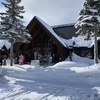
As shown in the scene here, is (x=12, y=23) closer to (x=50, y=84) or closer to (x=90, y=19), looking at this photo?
(x=90, y=19)

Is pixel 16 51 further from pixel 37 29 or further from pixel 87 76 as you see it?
pixel 87 76

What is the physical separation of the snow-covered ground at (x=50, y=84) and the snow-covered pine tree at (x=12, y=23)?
17.7 ft

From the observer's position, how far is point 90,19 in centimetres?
A: 1677

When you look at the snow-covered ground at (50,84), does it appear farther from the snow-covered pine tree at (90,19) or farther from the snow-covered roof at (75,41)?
the snow-covered roof at (75,41)

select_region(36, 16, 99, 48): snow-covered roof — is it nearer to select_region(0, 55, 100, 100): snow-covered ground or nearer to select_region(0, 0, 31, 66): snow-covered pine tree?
select_region(0, 0, 31, 66): snow-covered pine tree

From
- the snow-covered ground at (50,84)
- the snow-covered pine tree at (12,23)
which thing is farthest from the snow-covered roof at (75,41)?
the snow-covered ground at (50,84)

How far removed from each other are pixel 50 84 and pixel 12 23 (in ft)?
33.3

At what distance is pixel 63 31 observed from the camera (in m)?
30.9

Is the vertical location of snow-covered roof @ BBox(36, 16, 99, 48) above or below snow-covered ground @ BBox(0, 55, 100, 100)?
above

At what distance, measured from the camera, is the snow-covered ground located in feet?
29.8

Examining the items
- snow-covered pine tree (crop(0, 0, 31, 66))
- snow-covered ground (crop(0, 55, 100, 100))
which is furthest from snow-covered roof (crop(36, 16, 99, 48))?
snow-covered ground (crop(0, 55, 100, 100))

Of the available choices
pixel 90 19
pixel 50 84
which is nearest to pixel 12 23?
pixel 90 19

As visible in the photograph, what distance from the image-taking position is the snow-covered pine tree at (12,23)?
63.2 ft

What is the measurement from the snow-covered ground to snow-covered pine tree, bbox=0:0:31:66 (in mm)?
5381
